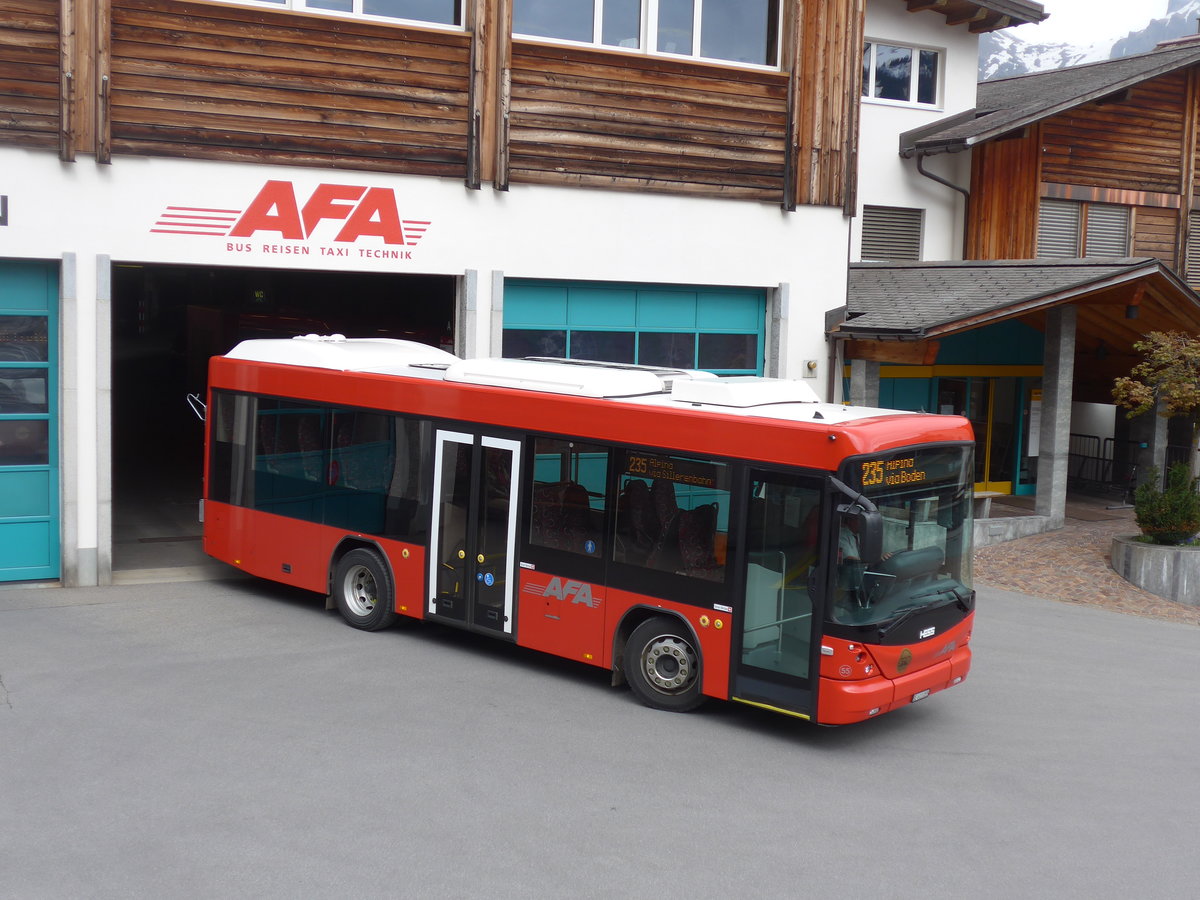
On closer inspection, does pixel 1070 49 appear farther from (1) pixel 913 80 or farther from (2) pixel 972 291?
(2) pixel 972 291

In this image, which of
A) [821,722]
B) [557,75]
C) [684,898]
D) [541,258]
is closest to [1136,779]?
[821,722]

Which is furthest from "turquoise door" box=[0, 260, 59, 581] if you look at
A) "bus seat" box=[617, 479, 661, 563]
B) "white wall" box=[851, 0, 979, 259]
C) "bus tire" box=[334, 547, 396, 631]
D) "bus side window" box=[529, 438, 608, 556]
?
"white wall" box=[851, 0, 979, 259]

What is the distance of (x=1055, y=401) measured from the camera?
19.3 metres

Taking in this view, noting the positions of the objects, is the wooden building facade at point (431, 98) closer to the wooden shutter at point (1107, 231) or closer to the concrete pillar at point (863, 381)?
the concrete pillar at point (863, 381)

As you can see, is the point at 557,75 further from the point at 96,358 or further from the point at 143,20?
the point at 96,358

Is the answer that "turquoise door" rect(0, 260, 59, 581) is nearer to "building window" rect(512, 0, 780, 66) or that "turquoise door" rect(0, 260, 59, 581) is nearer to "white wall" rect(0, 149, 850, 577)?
"white wall" rect(0, 149, 850, 577)

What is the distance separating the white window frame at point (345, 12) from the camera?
14.4 m

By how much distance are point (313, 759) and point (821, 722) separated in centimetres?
358

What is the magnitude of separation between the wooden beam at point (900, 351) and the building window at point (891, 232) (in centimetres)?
573

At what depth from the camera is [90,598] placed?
13.6 m

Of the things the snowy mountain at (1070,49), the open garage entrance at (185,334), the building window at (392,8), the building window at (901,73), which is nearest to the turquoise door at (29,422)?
the open garage entrance at (185,334)

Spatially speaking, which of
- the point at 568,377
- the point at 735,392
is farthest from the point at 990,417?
the point at 735,392

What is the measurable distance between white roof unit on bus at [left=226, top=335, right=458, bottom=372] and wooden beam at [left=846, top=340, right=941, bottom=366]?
268 inches

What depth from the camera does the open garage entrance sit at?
59.7ft
